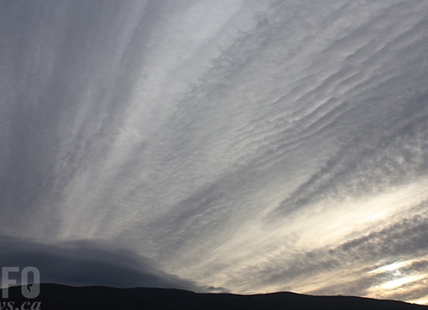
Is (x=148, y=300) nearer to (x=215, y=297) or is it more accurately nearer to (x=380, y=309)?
(x=215, y=297)

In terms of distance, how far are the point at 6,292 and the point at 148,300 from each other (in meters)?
46.3

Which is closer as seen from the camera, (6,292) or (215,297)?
(6,292)

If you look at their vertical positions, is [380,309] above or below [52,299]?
below

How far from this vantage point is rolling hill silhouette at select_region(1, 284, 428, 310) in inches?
3748

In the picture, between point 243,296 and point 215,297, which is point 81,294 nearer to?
point 215,297

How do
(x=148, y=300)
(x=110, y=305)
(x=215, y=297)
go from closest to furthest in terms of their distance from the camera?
(x=110, y=305) < (x=148, y=300) < (x=215, y=297)

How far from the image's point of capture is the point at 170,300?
10419 centimetres

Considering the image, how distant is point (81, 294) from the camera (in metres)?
104

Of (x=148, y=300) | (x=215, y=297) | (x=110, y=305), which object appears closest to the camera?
(x=110, y=305)

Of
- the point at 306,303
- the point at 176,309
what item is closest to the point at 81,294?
the point at 176,309

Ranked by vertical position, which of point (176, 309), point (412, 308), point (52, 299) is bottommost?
point (412, 308)

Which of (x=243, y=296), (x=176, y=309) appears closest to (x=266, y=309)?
(x=243, y=296)

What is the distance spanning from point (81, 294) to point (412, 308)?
110m

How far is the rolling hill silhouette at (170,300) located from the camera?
95.2 m
